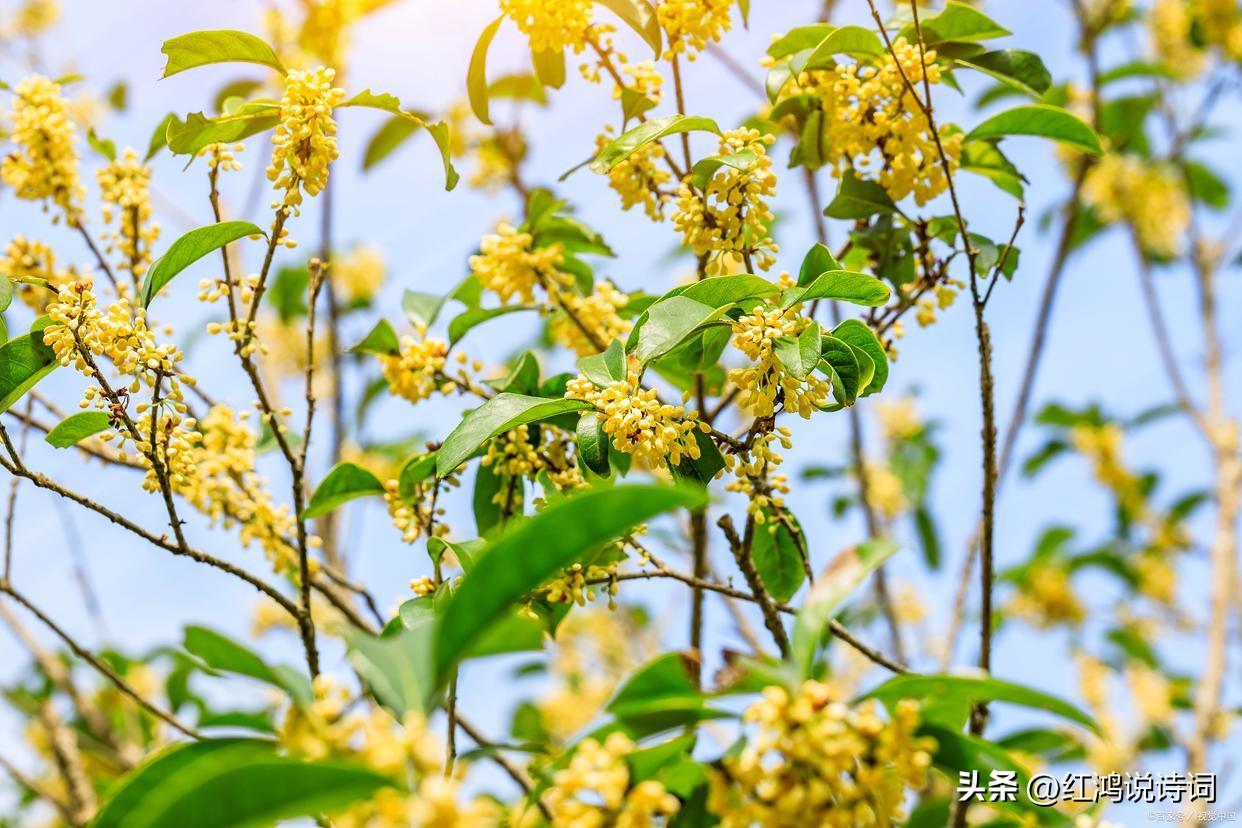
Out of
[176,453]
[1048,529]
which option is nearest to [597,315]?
[176,453]

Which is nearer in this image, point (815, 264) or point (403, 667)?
point (403, 667)

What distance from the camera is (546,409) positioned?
1.23 m

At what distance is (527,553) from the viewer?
2.76 feet

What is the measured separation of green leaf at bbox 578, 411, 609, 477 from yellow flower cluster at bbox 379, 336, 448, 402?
548mm

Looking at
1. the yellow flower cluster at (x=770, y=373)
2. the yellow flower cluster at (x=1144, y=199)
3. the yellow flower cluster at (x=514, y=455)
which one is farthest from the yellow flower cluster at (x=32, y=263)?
the yellow flower cluster at (x=1144, y=199)

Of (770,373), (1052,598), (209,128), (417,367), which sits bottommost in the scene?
(770,373)

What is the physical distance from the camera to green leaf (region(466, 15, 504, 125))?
170cm

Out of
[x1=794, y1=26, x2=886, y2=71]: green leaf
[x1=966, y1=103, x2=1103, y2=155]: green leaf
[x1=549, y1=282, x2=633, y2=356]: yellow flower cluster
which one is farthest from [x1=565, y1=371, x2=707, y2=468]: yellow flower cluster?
[x1=966, y1=103, x2=1103, y2=155]: green leaf

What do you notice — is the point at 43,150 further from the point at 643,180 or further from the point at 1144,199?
the point at 1144,199

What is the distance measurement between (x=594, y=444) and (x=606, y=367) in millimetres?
116

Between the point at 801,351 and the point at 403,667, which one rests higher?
the point at 801,351

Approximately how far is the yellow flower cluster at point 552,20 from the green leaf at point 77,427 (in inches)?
34.0

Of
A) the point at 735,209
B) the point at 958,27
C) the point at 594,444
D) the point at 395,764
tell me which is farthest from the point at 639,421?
the point at 958,27

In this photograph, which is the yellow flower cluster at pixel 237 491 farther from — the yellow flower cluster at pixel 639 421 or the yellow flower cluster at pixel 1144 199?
the yellow flower cluster at pixel 1144 199
